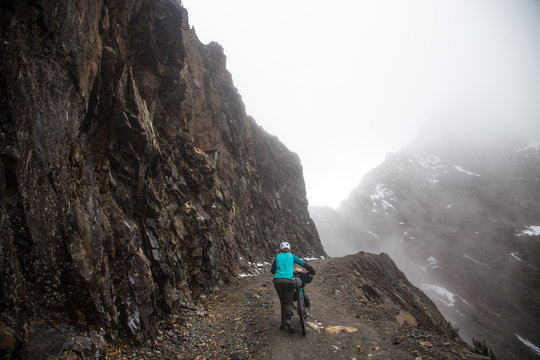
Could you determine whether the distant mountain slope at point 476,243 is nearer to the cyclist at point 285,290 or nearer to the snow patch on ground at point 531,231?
the snow patch on ground at point 531,231

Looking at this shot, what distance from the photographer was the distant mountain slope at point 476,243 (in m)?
86.5

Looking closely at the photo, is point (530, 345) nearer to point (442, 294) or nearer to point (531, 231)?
point (442, 294)

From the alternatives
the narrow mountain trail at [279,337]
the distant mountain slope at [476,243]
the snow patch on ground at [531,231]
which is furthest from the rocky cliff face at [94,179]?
the snow patch on ground at [531,231]

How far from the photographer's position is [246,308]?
10531 mm

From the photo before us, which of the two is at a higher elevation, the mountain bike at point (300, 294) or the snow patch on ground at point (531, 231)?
the snow patch on ground at point (531, 231)

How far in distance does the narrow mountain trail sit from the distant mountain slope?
89.1m

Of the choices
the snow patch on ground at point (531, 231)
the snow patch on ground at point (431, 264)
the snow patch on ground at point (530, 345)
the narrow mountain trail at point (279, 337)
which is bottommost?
the snow patch on ground at point (530, 345)

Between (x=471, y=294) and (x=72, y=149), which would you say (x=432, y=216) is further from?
(x=72, y=149)

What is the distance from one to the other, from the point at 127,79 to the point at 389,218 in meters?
208

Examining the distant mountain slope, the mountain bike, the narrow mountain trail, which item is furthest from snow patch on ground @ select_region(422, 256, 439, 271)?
the mountain bike

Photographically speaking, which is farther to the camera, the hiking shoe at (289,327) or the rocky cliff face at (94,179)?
the hiking shoe at (289,327)

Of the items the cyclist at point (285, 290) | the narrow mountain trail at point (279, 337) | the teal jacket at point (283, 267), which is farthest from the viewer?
the teal jacket at point (283, 267)

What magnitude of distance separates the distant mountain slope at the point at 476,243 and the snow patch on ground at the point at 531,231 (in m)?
0.51

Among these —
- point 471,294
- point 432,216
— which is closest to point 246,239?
point 471,294
